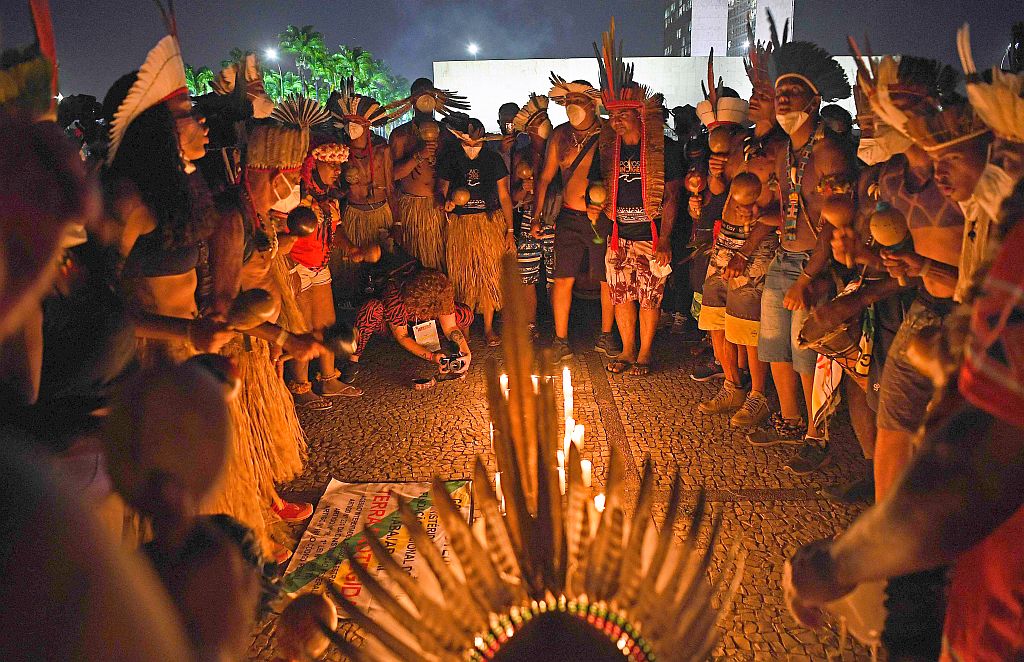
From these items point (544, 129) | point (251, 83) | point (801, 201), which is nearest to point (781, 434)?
point (801, 201)

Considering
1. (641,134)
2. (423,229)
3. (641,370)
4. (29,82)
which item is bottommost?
(641,370)

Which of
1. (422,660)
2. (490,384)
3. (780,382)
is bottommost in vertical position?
(780,382)

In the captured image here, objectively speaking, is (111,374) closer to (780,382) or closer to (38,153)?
(38,153)

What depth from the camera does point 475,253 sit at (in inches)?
229

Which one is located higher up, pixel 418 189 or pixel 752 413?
pixel 418 189

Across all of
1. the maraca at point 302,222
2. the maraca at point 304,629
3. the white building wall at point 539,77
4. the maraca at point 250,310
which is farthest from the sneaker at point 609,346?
the white building wall at point 539,77

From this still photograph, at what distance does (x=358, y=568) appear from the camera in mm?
1080

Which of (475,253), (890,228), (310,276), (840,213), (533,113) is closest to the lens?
(890,228)

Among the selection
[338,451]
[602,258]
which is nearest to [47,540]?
[338,451]

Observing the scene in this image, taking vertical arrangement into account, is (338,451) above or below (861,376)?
below

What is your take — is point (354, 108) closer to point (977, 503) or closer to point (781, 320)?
point (781, 320)

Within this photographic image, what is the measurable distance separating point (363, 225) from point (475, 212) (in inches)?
39.9

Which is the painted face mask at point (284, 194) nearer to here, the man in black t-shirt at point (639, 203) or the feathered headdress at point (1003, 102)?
the man in black t-shirt at point (639, 203)

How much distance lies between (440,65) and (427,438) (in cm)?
1952
